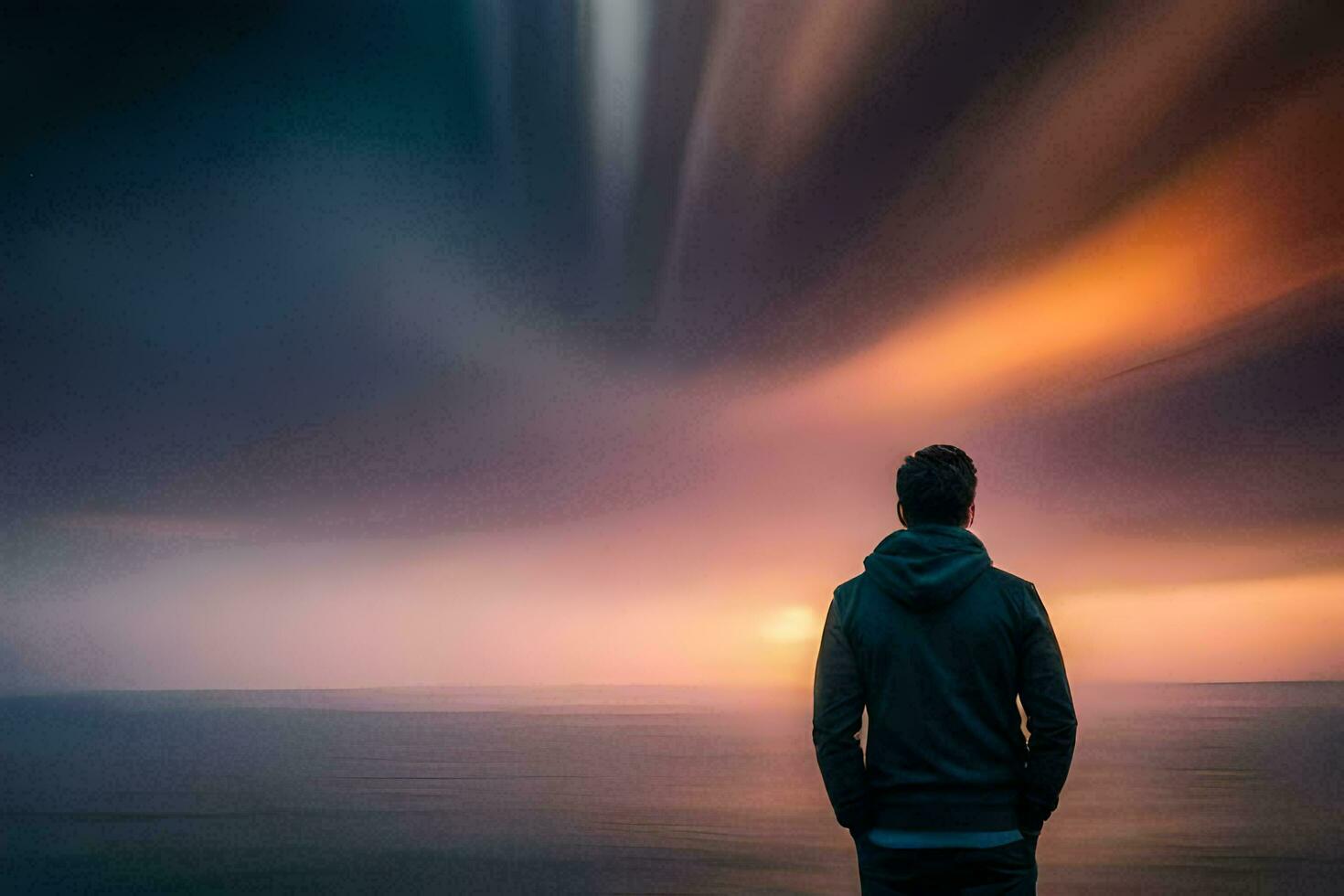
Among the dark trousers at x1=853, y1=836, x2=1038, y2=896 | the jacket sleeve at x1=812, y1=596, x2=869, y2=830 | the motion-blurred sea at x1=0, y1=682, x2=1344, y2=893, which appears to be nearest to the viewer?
the dark trousers at x1=853, y1=836, x2=1038, y2=896

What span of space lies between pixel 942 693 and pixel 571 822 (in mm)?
9395

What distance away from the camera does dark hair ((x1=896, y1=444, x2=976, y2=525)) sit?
2506 millimetres

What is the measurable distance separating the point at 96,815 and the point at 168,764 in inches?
400

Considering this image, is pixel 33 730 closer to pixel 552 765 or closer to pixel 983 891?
pixel 552 765

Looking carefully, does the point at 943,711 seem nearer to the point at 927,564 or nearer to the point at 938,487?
the point at 927,564

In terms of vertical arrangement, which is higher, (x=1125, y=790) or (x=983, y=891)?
(x=983, y=891)

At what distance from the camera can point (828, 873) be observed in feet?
26.2

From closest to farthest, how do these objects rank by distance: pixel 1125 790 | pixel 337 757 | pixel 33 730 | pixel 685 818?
pixel 685 818 < pixel 1125 790 < pixel 337 757 < pixel 33 730

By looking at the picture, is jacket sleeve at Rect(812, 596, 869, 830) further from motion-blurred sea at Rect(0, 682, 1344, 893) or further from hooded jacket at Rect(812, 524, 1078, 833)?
motion-blurred sea at Rect(0, 682, 1344, 893)

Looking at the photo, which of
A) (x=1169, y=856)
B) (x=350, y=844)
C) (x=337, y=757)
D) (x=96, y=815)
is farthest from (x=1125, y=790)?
(x=337, y=757)

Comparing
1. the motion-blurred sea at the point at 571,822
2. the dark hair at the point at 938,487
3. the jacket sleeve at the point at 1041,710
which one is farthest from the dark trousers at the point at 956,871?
the motion-blurred sea at the point at 571,822

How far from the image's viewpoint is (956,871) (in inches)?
91.4

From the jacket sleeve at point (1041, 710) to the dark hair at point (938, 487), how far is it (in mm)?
277

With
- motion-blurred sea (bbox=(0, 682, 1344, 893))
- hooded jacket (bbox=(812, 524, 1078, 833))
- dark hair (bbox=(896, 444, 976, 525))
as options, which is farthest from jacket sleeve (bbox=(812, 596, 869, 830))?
motion-blurred sea (bbox=(0, 682, 1344, 893))
